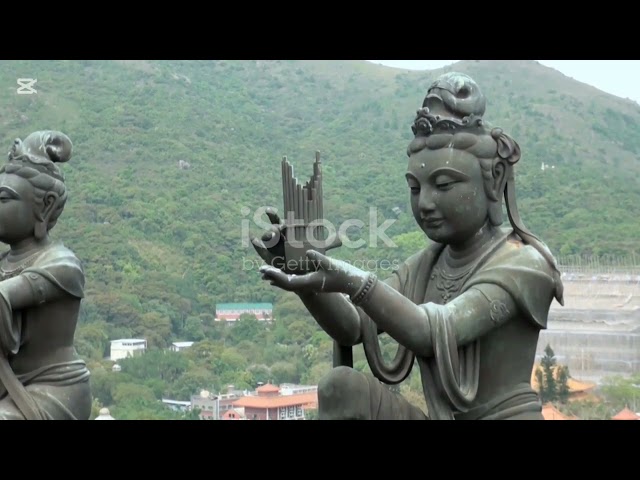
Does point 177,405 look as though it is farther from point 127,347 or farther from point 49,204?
point 49,204

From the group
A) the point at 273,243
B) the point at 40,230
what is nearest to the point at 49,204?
the point at 40,230

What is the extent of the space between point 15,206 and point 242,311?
11622 mm

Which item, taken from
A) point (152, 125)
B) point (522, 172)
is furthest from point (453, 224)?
point (152, 125)

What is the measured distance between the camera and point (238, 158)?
20.0 m

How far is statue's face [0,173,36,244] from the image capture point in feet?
24.6

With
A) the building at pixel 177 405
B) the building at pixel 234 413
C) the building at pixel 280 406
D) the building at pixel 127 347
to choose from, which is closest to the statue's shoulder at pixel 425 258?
the building at pixel 280 406

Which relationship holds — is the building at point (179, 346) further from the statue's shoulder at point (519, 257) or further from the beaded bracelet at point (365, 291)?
the beaded bracelet at point (365, 291)

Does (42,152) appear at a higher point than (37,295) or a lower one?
higher

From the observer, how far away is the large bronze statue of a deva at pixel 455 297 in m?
6.36

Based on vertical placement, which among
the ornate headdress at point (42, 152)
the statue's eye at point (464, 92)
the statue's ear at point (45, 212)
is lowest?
the statue's ear at point (45, 212)

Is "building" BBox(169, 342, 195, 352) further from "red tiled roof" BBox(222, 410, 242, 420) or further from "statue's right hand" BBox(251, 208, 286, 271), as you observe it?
"statue's right hand" BBox(251, 208, 286, 271)

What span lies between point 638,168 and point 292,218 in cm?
1709

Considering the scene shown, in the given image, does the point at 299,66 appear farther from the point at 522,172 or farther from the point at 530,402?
the point at 530,402

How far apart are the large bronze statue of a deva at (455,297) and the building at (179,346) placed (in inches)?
508
